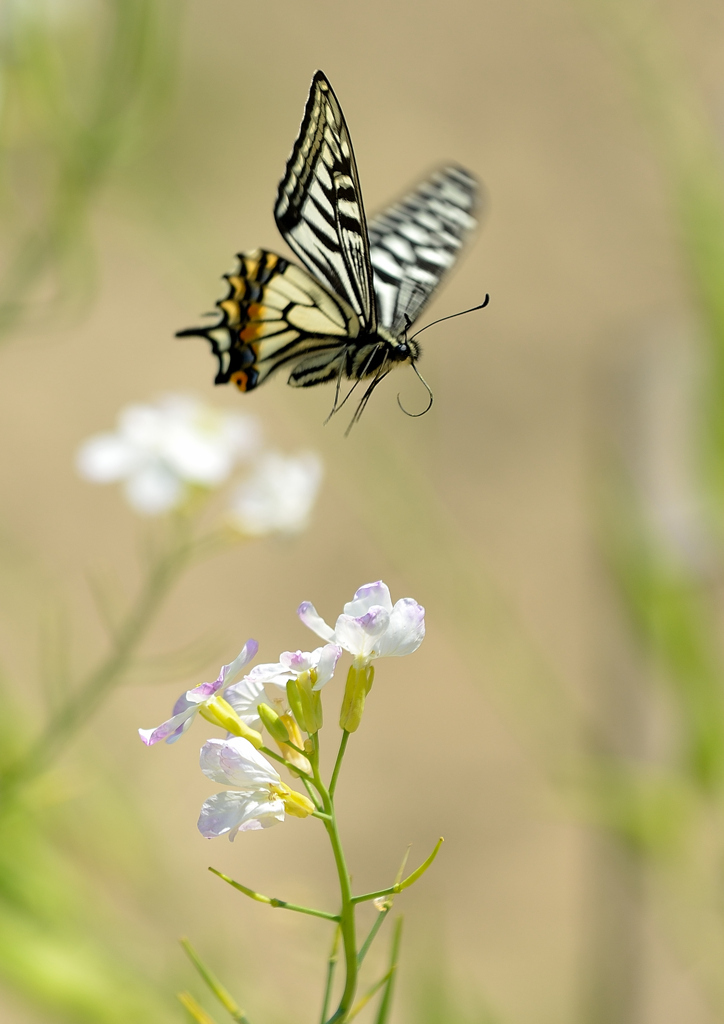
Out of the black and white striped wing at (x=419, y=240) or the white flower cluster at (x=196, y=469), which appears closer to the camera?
the black and white striped wing at (x=419, y=240)

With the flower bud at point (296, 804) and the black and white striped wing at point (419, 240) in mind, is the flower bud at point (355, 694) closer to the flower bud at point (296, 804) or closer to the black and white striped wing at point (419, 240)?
the flower bud at point (296, 804)

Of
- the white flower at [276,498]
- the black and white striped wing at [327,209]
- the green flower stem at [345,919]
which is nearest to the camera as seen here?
the green flower stem at [345,919]

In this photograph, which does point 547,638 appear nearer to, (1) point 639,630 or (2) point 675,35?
(1) point 639,630

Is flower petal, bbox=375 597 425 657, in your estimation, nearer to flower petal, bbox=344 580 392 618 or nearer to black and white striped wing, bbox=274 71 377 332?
flower petal, bbox=344 580 392 618

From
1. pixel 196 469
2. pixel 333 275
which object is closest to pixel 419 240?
pixel 333 275

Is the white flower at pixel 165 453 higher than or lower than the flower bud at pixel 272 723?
higher

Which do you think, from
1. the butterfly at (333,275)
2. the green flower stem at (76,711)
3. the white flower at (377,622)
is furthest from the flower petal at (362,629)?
the green flower stem at (76,711)
